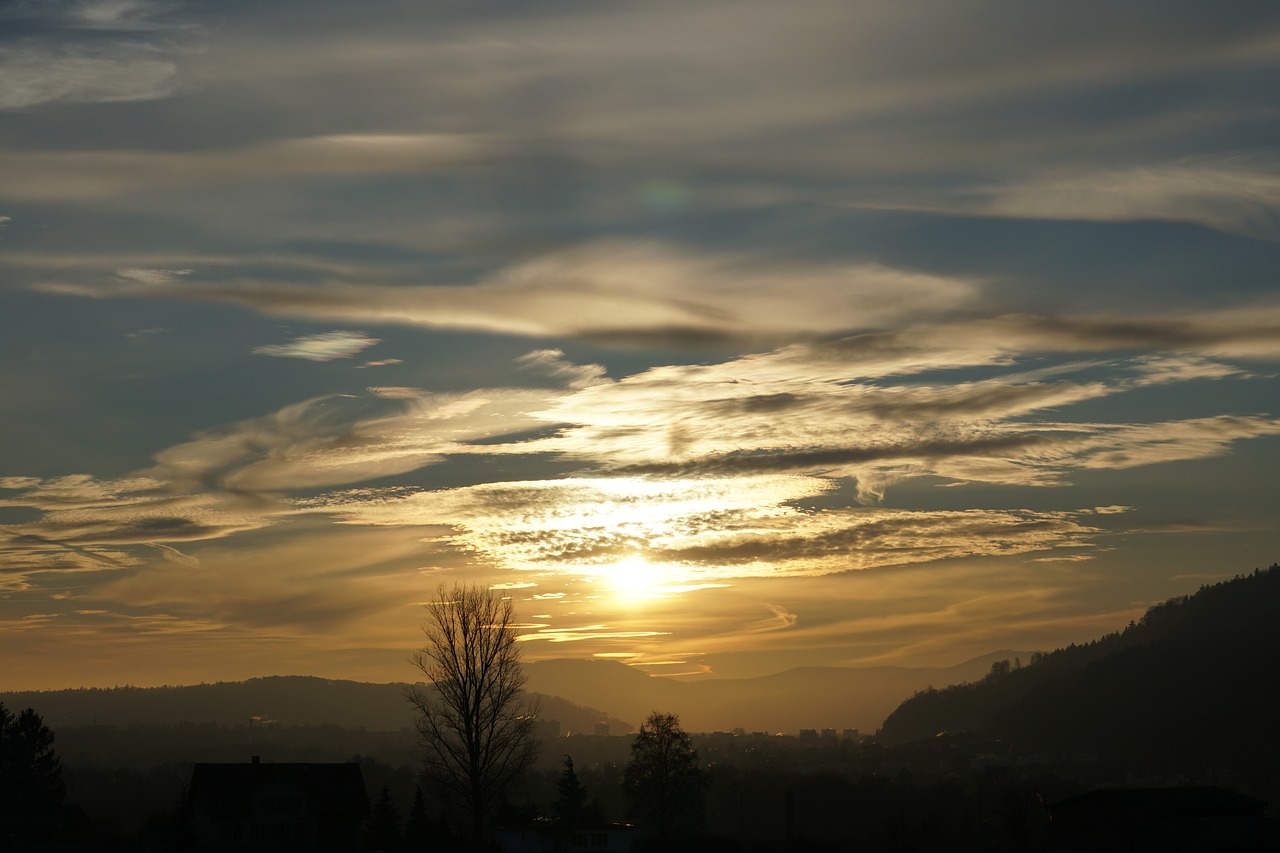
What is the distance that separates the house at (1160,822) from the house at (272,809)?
53.7m

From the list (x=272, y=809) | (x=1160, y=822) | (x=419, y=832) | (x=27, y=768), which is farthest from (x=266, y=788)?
(x=1160, y=822)

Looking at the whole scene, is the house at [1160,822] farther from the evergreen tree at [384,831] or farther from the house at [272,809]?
the house at [272,809]

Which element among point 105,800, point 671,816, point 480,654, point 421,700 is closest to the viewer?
point 421,700

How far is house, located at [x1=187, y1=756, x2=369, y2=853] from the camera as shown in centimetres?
9512

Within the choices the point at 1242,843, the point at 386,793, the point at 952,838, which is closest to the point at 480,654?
the point at 386,793

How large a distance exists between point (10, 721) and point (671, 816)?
69589 millimetres

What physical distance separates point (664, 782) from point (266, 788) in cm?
4225

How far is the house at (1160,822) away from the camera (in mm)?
89125

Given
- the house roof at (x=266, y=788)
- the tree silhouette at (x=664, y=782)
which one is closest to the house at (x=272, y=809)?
the house roof at (x=266, y=788)

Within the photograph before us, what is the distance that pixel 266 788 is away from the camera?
9638 centimetres

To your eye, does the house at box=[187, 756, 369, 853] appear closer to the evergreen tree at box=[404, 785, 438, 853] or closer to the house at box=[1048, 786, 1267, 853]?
the evergreen tree at box=[404, 785, 438, 853]

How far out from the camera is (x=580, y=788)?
107 meters

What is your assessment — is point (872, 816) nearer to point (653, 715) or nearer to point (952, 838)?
point (952, 838)

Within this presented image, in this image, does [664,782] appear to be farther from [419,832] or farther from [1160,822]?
[1160,822]
